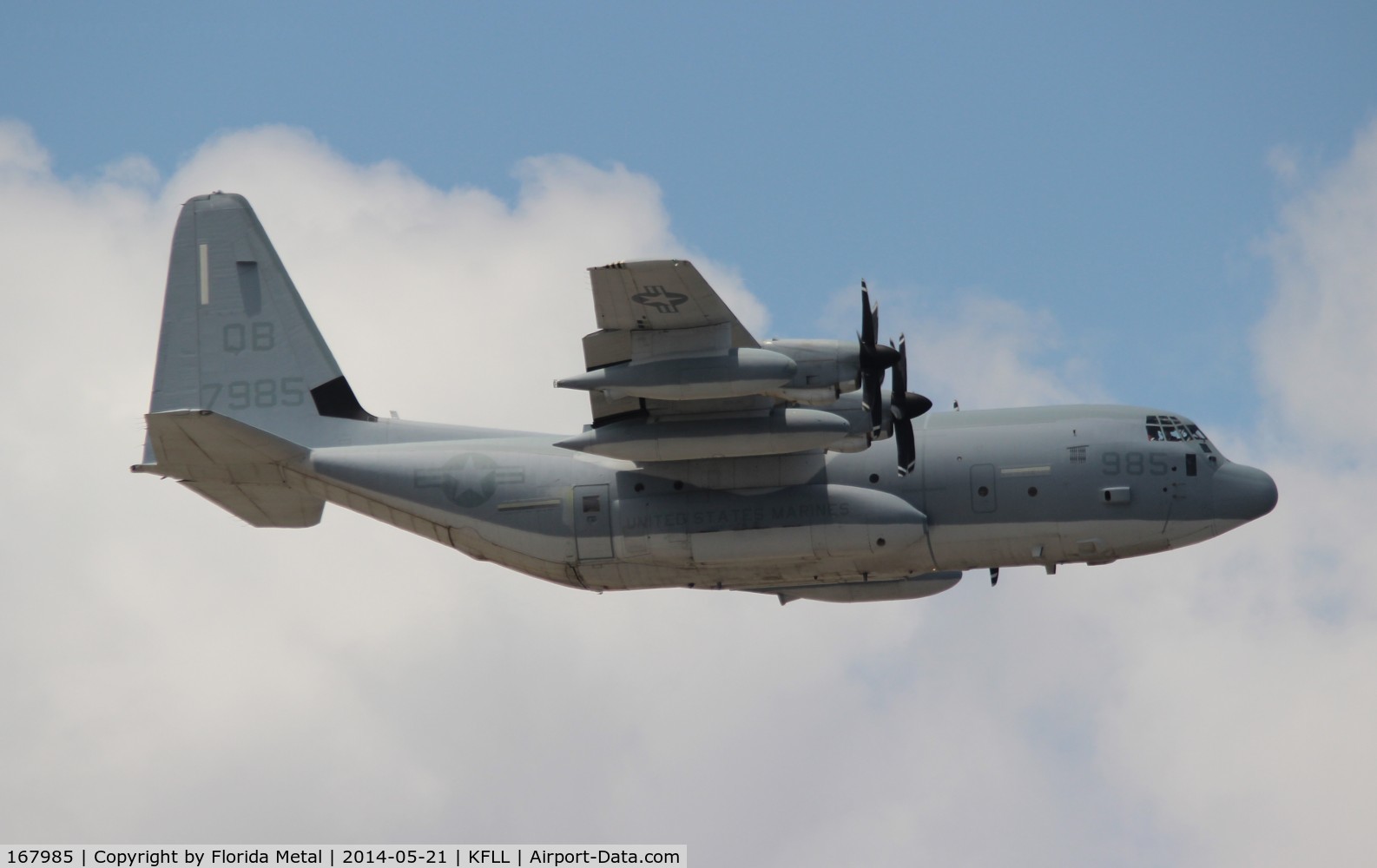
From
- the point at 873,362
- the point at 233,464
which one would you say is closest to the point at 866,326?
the point at 873,362

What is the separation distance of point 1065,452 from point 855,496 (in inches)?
145

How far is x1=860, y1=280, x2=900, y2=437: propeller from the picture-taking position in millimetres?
27391

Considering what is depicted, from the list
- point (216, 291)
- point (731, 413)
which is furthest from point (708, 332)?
point (216, 291)

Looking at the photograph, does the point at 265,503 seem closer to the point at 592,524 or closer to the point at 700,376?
the point at 592,524

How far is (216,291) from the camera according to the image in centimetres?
3228

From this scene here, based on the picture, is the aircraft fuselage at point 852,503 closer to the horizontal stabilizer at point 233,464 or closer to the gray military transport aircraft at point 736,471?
the gray military transport aircraft at point 736,471

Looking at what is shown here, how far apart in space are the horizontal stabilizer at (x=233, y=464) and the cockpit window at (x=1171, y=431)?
1524 centimetres

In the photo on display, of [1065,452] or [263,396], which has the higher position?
[263,396]

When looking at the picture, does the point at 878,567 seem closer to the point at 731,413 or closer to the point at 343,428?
the point at 731,413

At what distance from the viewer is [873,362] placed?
27.4 m

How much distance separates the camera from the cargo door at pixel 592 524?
29438mm

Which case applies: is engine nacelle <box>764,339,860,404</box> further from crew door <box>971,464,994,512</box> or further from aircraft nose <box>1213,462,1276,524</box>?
aircraft nose <box>1213,462,1276,524</box>

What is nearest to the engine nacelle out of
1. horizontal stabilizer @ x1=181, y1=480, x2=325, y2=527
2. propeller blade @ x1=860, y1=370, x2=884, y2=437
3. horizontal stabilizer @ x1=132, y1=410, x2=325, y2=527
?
propeller blade @ x1=860, y1=370, x2=884, y2=437

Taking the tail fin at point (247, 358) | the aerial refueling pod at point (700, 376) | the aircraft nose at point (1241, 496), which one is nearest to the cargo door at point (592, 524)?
the aerial refueling pod at point (700, 376)
